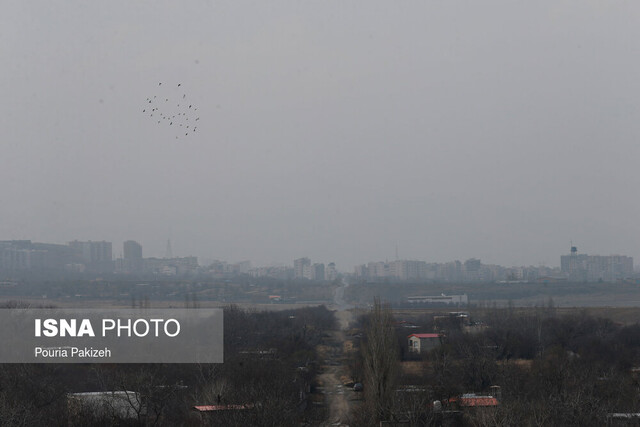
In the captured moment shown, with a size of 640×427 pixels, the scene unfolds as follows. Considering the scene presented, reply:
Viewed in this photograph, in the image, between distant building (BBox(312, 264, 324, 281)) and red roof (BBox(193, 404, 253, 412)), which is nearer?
red roof (BBox(193, 404, 253, 412))

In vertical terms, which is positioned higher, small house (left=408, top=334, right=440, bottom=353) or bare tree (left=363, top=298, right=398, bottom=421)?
bare tree (left=363, top=298, right=398, bottom=421)

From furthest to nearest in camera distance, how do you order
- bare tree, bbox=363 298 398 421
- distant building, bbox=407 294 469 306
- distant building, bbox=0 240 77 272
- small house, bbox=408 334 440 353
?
distant building, bbox=0 240 77 272 → distant building, bbox=407 294 469 306 → small house, bbox=408 334 440 353 → bare tree, bbox=363 298 398 421

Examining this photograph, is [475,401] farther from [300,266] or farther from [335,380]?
[300,266]

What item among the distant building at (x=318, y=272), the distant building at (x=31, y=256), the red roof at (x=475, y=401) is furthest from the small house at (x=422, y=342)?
the distant building at (x=318, y=272)

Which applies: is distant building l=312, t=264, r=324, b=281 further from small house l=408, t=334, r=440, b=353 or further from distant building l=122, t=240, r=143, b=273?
small house l=408, t=334, r=440, b=353

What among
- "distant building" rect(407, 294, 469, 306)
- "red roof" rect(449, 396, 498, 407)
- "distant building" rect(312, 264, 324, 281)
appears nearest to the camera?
"red roof" rect(449, 396, 498, 407)

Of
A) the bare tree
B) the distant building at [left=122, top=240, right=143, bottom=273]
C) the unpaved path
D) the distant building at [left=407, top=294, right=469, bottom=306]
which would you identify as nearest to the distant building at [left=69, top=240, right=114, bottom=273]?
the distant building at [left=122, top=240, right=143, bottom=273]

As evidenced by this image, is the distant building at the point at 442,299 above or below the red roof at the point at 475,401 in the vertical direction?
below

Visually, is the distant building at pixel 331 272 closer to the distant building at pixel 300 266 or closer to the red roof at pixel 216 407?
the distant building at pixel 300 266

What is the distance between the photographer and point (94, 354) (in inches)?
764

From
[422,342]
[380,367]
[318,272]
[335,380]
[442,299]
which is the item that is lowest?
[335,380]

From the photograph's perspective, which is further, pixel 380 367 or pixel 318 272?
pixel 318 272

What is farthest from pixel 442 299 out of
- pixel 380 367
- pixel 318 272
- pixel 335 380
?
pixel 380 367

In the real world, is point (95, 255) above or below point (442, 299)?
above
